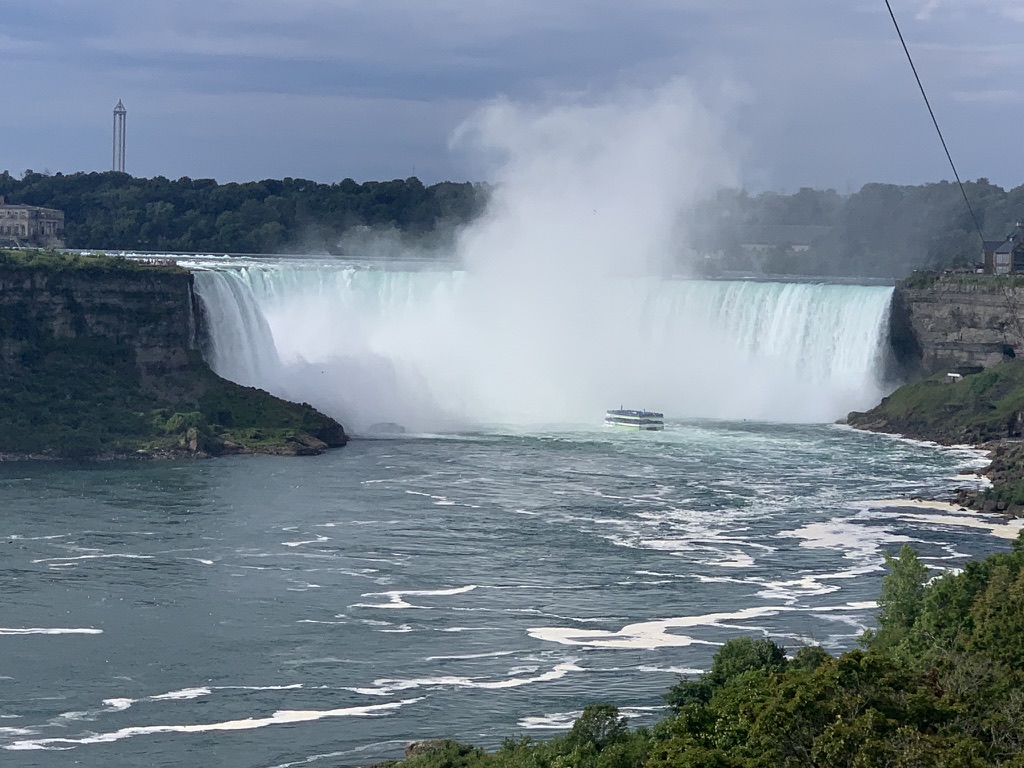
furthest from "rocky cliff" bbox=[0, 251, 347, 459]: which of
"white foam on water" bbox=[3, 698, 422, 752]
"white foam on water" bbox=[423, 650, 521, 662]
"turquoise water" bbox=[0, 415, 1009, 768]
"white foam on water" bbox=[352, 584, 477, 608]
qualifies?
"white foam on water" bbox=[3, 698, 422, 752]

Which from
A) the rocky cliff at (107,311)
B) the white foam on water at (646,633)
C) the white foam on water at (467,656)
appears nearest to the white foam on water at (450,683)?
Answer: the white foam on water at (467,656)

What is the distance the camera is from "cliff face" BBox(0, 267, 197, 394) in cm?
4584

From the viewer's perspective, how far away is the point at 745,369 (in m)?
54.5

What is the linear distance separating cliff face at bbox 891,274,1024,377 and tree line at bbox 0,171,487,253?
33.1 metres

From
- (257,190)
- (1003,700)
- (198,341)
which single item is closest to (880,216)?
(257,190)

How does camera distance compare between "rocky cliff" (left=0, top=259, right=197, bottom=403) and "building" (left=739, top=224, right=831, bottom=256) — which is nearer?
"rocky cliff" (left=0, top=259, right=197, bottom=403)

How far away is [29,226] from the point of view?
7406 centimetres

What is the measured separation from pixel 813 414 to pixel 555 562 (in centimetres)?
2340

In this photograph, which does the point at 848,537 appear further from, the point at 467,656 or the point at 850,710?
the point at 850,710

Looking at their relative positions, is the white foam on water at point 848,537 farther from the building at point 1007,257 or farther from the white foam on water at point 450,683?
the building at point 1007,257

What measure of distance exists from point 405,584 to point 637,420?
21.1m

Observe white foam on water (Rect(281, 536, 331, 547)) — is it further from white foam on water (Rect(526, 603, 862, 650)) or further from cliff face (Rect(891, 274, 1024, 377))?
cliff face (Rect(891, 274, 1024, 377))

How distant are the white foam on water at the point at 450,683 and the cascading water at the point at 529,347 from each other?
25148 millimetres

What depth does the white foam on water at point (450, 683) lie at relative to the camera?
2231cm
